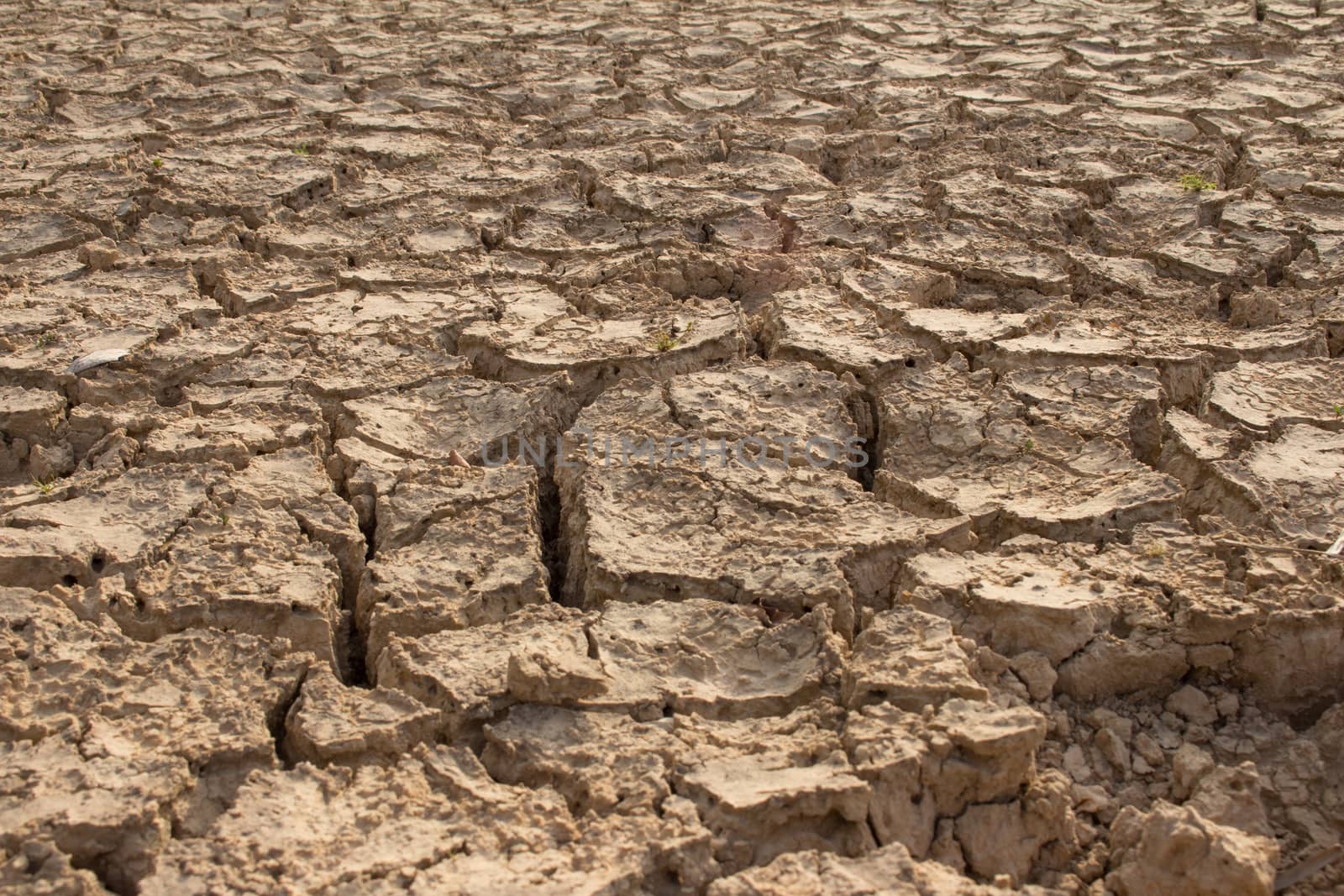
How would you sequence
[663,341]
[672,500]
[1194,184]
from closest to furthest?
[672,500], [663,341], [1194,184]

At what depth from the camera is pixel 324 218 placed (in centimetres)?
331

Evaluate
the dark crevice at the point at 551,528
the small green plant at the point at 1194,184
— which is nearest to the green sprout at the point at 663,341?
the dark crevice at the point at 551,528

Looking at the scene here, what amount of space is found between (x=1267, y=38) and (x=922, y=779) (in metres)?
4.47

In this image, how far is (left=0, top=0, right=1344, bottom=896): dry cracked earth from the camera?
1.51 meters

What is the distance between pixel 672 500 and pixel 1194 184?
2.19m

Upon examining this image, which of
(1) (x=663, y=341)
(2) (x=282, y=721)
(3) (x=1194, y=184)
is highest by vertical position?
(3) (x=1194, y=184)

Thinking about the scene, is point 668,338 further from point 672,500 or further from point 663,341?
point 672,500

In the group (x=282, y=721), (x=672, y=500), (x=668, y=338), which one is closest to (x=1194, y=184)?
(x=668, y=338)

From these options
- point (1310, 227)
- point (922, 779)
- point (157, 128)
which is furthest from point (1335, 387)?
point (157, 128)

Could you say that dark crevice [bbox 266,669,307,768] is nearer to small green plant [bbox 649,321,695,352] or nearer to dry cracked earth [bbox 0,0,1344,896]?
dry cracked earth [bbox 0,0,1344,896]

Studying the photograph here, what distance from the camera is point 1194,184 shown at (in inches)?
137

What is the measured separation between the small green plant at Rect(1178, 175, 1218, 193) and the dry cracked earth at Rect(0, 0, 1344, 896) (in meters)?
0.01

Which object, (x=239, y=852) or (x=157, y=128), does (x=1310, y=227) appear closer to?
(x=239, y=852)

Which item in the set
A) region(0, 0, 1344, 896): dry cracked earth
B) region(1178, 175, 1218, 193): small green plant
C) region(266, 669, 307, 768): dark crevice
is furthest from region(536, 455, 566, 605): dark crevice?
region(1178, 175, 1218, 193): small green plant
